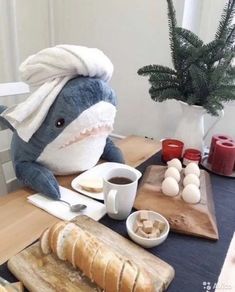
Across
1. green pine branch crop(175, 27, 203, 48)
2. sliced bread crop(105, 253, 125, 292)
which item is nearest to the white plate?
sliced bread crop(105, 253, 125, 292)

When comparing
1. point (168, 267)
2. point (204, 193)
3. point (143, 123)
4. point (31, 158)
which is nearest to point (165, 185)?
point (204, 193)

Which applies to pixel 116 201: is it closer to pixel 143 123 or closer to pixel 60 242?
pixel 60 242

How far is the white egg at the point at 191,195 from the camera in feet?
1.86

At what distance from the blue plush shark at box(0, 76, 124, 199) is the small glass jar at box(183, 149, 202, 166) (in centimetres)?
24

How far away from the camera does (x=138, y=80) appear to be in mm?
1154

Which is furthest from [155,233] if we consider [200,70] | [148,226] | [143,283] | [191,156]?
[200,70]

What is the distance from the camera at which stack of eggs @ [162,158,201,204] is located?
57cm

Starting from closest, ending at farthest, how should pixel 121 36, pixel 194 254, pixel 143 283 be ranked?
pixel 143 283 → pixel 194 254 → pixel 121 36

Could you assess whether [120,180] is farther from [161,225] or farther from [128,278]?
[128,278]

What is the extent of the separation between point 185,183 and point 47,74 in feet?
1.33

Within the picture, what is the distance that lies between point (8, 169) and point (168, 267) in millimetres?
818

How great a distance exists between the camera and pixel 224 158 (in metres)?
0.72

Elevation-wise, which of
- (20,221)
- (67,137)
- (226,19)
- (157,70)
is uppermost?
(226,19)

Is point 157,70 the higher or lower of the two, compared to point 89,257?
higher
